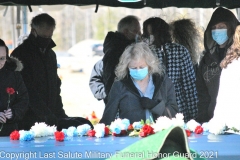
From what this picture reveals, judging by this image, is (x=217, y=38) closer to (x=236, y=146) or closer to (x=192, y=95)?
(x=192, y=95)

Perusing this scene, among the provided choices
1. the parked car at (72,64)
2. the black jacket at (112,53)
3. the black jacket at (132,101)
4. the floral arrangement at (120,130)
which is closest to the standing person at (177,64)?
the black jacket at (112,53)

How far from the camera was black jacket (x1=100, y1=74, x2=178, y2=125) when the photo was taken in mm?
5203

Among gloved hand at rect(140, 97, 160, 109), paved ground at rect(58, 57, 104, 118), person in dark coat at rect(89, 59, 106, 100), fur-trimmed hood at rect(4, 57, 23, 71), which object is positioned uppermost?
fur-trimmed hood at rect(4, 57, 23, 71)

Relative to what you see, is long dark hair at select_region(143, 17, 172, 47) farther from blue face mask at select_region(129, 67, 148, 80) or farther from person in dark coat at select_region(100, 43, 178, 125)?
blue face mask at select_region(129, 67, 148, 80)

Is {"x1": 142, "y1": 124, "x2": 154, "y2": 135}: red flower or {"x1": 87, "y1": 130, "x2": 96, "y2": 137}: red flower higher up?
{"x1": 142, "y1": 124, "x2": 154, "y2": 135}: red flower

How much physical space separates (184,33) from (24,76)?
89.2 inches

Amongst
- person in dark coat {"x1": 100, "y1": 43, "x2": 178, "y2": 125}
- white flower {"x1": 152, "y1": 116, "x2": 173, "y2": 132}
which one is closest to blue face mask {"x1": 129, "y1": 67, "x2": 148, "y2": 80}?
person in dark coat {"x1": 100, "y1": 43, "x2": 178, "y2": 125}

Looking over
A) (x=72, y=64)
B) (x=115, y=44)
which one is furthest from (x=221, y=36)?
(x=72, y=64)

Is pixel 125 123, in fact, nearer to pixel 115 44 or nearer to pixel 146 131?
pixel 146 131

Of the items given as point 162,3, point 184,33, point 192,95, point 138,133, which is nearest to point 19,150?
point 138,133

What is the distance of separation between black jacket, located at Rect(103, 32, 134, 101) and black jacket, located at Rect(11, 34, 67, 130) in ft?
1.99

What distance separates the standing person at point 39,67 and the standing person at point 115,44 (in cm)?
61

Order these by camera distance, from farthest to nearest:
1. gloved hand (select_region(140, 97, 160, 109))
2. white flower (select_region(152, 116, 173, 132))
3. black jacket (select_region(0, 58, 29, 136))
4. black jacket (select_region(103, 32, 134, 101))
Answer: black jacket (select_region(103, 32, 134, 101)) < black jacket (select_region(0, 58, 29, 136)) < gloved hand (select_region(140, 97, 160, 109)) < white flower (select_region(152, 116, 173, 132))

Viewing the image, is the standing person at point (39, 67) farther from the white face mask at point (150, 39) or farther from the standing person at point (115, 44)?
the white face mask at point (150, 39)
